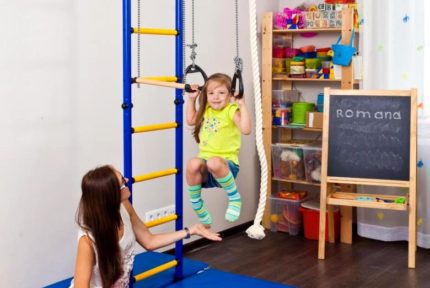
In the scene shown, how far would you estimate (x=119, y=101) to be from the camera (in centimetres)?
394

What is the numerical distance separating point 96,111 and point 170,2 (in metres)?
0.98

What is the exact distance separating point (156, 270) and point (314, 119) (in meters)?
1.95

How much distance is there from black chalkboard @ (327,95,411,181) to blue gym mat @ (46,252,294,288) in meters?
1.14

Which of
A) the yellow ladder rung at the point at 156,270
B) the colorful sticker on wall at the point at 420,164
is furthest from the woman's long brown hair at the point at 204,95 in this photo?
the colorful sticker on wall at the point at 420,164

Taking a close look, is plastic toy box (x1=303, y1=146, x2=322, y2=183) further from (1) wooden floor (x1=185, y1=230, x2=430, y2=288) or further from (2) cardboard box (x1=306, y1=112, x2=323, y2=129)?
(1) wooden floor (x1=185, y1=230, x2=430, y2=288)

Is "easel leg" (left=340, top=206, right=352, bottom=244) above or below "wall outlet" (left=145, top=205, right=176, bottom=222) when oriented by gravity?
below

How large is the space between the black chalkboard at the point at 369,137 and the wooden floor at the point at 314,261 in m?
0.55

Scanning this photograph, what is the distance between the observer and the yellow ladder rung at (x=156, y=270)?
3.44m

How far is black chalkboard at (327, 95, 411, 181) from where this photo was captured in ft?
14.3

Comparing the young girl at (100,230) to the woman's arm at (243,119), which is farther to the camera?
the woman's arm at (243,119)

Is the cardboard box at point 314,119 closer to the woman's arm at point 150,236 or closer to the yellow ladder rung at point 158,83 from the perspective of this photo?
the yellow ladder rung at point 158,83

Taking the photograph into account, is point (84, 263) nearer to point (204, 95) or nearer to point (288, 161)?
point (204, 95)

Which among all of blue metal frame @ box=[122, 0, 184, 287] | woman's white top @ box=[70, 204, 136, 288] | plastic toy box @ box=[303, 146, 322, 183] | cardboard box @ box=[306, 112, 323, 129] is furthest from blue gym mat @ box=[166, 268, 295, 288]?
cardboard box @ box=[306, 112, 323, 129]

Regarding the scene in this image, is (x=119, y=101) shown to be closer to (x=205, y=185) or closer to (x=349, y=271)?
(x=205, y=185)
